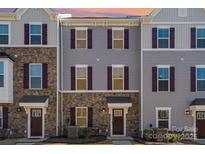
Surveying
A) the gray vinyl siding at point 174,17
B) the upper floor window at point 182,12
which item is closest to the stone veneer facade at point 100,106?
the gray vinyl siding at point 174,17

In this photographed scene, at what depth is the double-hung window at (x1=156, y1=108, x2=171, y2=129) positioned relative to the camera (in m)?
18.8

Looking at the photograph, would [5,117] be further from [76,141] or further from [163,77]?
[163,77]

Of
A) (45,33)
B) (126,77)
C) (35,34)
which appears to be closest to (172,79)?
(126,77)

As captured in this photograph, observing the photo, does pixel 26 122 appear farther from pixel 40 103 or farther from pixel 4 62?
pixel 4 62

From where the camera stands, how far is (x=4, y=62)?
1809cm

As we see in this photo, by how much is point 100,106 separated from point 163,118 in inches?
127

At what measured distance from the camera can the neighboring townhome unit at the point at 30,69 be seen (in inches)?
735

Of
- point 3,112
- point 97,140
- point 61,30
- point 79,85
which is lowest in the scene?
point 97,140

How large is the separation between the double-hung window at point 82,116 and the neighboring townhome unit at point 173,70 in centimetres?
288

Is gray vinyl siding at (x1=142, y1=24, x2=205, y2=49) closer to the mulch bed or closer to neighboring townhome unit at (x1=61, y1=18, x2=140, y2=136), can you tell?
neighboring townhome unit at (x1=61, y1=18, x2=140, y2=136)

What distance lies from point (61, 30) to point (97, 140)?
6.07 m

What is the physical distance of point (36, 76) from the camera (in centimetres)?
1895

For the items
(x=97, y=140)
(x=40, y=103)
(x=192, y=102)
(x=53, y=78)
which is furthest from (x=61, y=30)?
(x=192, y=102)

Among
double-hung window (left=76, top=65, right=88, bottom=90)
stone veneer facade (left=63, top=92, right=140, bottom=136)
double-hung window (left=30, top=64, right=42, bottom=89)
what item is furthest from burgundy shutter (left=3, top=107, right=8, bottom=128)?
double-hung window (left=76, top=65, right=88, bottom=90)
